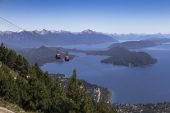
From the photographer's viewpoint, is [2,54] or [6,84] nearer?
[6,84]

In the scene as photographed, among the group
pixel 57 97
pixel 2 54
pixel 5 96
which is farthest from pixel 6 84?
pixel 2 54

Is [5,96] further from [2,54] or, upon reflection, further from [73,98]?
[2,54]

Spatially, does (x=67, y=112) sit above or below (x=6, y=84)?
below

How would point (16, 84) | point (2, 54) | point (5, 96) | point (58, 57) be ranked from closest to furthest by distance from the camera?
1. point (58, 57)
2. point (5, 96)
3. point (16, 84)
4. point (2, 54)

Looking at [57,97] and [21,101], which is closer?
[21,101]

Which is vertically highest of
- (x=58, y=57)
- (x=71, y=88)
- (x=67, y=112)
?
(x=58, y=57)

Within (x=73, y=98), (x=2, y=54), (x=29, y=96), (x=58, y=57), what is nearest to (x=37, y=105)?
(x=29, y=96)

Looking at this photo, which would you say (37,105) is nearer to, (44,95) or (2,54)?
(44,95)

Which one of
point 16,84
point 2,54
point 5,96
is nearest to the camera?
point 5,96

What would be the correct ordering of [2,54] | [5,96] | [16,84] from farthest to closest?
[2,54]
[16,84]
[5,96]
